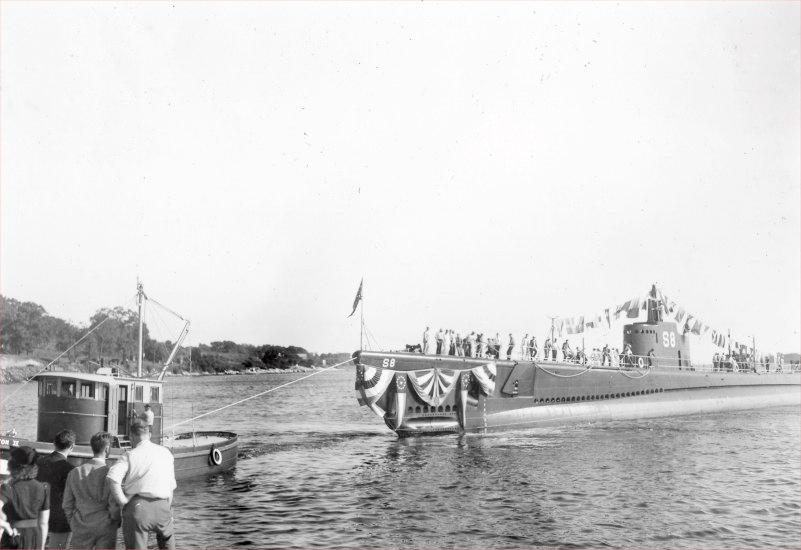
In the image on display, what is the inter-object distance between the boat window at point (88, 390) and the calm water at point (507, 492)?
12.0ft

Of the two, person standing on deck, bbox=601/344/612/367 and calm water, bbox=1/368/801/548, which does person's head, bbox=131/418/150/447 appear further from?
person standing on deck, bbox=601/344/612/367

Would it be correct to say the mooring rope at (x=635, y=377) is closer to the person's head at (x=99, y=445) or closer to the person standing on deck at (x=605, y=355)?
the person standing on deck at (x=605, y=355)

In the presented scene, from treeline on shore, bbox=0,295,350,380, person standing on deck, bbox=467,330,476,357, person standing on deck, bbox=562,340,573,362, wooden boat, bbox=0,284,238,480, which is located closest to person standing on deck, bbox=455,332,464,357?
person standing on deck, bbox=467,330,476,357

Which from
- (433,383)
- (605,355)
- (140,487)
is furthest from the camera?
(605,355)

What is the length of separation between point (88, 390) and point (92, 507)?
12222 millimetres

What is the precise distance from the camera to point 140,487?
678 cm

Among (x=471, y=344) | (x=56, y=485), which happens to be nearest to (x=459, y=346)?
(x=471, y=344)

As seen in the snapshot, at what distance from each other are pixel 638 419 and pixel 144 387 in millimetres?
28556

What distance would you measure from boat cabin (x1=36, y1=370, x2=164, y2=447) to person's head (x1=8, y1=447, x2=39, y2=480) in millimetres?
10933

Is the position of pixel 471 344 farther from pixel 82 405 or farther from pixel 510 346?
pixel 82 405

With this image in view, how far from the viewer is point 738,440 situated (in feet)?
92.0

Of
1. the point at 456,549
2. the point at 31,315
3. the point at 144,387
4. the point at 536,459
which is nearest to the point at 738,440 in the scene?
the point at 536,459

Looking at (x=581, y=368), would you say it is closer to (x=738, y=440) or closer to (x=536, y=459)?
(x=738, y=440)

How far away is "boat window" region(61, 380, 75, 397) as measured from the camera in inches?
695
